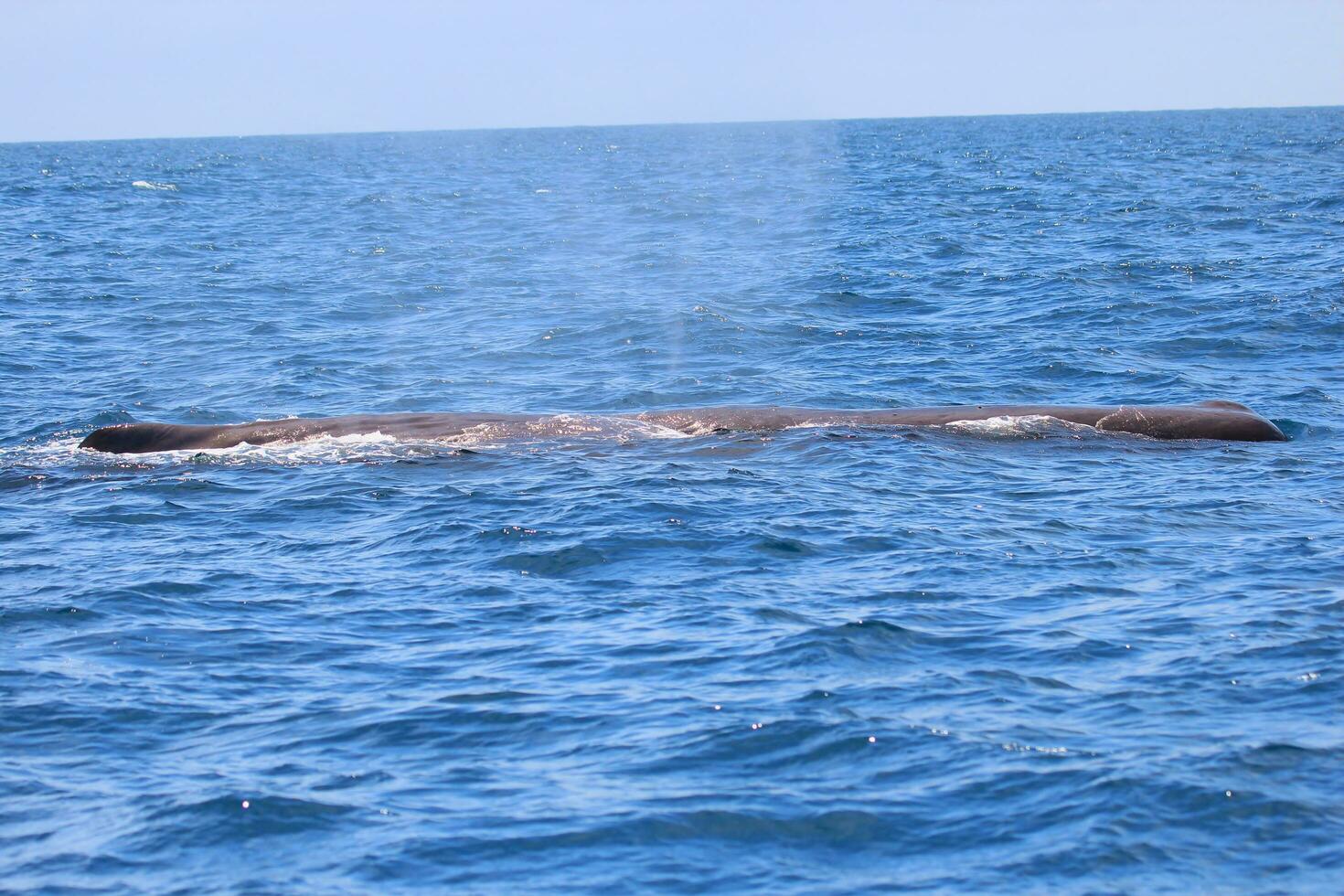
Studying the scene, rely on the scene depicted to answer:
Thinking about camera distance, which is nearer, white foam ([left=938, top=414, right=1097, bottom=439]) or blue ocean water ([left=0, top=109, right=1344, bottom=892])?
blue ocean water ([left=0, top=109, right=1344, bottom=892])

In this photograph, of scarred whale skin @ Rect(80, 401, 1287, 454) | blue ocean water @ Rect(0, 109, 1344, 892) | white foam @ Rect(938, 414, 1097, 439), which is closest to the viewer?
blue ocean water @ Rect(0, 109, 1344, 892)

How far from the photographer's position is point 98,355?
26859 millimetres

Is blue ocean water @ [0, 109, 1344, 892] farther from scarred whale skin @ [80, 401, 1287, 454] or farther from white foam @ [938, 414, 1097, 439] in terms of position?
scarred whale skin @ [80, 401, 1287, 454]

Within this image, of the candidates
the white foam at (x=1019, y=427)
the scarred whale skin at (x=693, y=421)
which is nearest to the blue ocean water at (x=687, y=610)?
the white foam at (x=1019, y=427)

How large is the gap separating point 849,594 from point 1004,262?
24.7 meters

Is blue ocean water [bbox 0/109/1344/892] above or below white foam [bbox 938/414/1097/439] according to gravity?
below

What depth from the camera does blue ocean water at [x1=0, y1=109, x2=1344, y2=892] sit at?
26.3ft

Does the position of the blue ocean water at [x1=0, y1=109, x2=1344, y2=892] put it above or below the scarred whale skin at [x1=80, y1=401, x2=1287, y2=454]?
below

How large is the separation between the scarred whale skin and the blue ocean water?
0.48 m

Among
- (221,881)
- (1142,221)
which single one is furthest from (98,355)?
(1142,221)

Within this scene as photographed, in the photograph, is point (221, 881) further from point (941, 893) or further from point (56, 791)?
point (941, 893)

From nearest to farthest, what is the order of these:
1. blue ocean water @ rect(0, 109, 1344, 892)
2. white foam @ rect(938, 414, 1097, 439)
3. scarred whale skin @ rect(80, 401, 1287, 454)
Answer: blue ocean water @ rect(0, 109, 1344, 892), white foam @ rect(938, 414, 1097, 439), scarred whale skin @ rect(80, 401, 1287, 454)

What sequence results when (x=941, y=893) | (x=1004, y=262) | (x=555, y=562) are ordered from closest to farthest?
(x=941, y=893), (x=555, y=562), (x=1004, y=262)

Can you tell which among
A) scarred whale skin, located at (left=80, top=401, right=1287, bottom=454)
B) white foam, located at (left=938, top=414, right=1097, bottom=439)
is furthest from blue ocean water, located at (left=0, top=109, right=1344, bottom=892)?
scarred whale skin, located at (left=80, top=401, right=1287, bottom=454)
